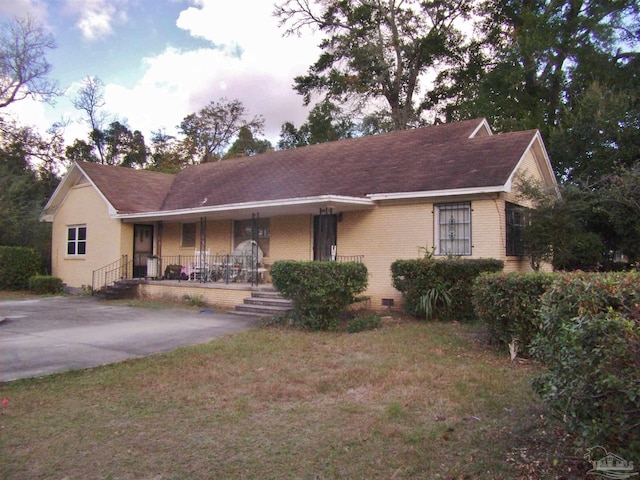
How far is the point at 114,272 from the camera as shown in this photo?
18.2 metres

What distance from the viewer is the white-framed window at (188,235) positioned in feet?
59.3

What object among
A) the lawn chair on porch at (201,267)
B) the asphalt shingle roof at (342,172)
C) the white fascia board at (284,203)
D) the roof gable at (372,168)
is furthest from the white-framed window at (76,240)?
the lawn chair on porch at (201,267)

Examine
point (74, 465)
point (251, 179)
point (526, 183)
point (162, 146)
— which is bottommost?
point (74, 465)

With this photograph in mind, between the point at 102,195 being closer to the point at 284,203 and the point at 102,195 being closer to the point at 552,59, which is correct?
the point at 284,203

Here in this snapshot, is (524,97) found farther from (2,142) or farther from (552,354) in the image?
(2,142)

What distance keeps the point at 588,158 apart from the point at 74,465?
65.4 feet

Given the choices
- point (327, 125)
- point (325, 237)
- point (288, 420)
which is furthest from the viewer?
point (327, 125)

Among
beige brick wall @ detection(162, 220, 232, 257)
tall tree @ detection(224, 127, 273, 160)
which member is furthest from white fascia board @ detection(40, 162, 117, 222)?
tall tree @ detection(224, 127, 273, 160)

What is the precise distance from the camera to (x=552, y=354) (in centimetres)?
351

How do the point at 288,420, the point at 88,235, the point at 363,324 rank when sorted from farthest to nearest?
the point at 88,235 → the point at 363,324 → the point at 288,420

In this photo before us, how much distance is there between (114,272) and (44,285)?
11.6 ft

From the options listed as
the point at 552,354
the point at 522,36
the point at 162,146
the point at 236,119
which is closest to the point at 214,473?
the point at 552,354

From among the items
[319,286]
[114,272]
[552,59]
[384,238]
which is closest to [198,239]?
[114,272]

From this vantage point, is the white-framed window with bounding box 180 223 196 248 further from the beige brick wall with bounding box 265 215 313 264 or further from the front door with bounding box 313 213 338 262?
the front door with bounding box 313 213 338 262
